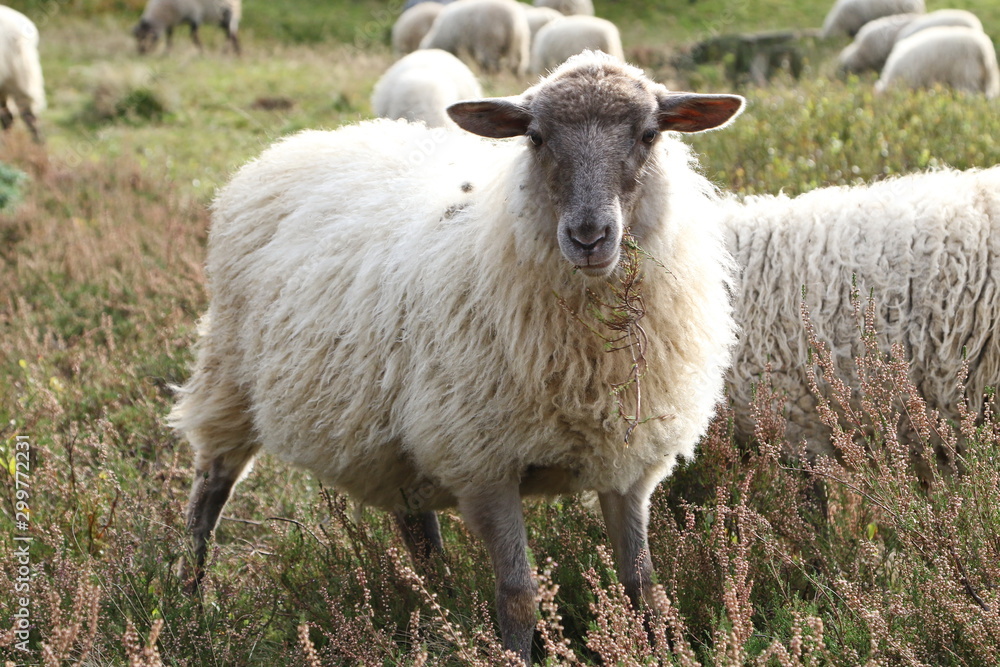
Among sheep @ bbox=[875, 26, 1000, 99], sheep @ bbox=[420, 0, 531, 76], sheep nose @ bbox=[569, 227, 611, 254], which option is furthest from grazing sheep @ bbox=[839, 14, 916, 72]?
sheep nose @ bbox=[569, 227, 611, 254]

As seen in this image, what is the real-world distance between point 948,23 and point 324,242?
16.2 metres

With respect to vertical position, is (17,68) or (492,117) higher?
(492,117)

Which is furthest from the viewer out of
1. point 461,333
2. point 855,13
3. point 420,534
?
point 855,13

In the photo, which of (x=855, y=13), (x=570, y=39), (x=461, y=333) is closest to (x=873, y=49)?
(x=855, y=13)

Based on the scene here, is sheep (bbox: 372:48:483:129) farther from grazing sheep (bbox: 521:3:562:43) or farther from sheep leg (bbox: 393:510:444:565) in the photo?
grazing sheep (bbox: 521:3:562:43)

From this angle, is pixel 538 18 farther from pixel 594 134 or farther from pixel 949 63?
pixel 594 134

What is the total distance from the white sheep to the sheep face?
4.00 ft

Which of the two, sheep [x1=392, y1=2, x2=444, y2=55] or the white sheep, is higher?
the white sheep

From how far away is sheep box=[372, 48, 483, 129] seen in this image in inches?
328

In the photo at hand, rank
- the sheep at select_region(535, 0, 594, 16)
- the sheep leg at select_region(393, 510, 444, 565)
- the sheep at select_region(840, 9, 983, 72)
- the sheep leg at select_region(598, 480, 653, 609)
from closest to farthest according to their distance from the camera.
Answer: the sheep leg at select_region(598, 480, 653, 609)
the sheep leg at select_region(393, 510, 444, 565)
the sheep at select_region(840, 9, 983, 72)
the sheep at select_region(535, 0, 594, 16)

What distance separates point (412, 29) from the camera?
20188mm

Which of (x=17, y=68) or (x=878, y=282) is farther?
(x=17, y=68)

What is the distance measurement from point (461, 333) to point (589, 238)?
0.60 meters

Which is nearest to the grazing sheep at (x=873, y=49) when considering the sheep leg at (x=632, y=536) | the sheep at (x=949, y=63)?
the sheep at (x=949, y=63)
